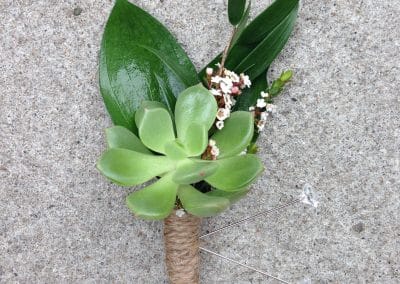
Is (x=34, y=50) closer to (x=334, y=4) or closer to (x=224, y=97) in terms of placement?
(x=224, y=97)

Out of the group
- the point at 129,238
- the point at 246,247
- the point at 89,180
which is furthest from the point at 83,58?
the point at 246,247

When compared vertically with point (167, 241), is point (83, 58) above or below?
above

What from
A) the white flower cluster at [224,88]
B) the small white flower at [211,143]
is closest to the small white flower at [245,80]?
the white flower cluster at [224,88]

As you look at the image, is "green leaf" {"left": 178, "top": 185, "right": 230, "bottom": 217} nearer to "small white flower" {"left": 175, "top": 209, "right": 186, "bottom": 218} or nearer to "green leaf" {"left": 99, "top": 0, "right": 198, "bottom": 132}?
"small white flower" {"left": 175, "top": 209, "right": 186, "bottom": 218}

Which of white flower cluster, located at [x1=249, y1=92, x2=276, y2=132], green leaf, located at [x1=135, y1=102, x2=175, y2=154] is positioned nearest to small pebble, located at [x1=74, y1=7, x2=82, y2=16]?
green leaf, located at [x1=135, y1=102, x2=175, y2=154]

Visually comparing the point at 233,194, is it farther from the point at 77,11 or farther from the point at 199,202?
the point at 77,11

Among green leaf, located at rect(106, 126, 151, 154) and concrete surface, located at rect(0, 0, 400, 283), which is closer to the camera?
green leaf, located at rect(106, 126, 151, 154)
